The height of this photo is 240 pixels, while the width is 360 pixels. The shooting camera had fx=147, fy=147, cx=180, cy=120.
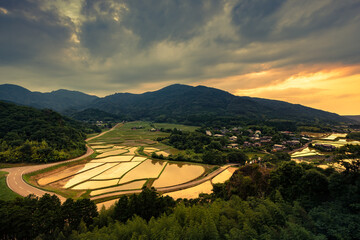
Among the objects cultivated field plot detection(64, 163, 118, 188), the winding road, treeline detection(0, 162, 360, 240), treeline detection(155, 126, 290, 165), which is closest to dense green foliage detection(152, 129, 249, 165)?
treeline detection(155, 126, 290, 165)

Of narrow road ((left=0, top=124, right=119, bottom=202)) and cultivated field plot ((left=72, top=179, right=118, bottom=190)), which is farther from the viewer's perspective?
cultivated field plot ((left=72, top=179, right=118, bottom=190))

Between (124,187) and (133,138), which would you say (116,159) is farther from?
(133,138)

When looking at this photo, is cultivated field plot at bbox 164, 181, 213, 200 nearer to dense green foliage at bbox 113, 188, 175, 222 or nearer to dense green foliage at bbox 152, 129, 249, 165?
dense green foliage at bbox 113, 188, 175, 222

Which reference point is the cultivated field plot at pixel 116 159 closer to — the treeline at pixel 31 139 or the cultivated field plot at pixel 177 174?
the treeline at pixel 31 139

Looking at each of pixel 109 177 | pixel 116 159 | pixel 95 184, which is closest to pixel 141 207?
Result: pixel 95 184

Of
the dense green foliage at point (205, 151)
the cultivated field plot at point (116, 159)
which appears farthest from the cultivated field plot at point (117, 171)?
the dense green foliage at point (205, 151)

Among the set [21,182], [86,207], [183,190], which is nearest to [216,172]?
[183,190]
